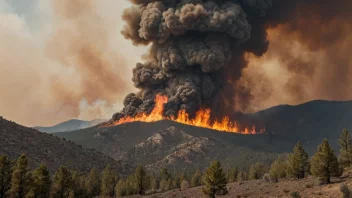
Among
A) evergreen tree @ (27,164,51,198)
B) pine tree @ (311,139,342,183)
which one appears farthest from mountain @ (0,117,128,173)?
pine tree @ (311,139,342,183)

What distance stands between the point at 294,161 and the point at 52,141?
240ft

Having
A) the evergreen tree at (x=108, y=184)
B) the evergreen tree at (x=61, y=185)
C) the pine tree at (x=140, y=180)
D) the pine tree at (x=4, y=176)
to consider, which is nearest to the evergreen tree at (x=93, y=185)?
the evergreen tree at (x=108, y=184)

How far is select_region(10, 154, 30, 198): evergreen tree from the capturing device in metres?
56.6

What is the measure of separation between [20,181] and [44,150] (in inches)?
1917

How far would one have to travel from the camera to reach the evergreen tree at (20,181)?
186 ft

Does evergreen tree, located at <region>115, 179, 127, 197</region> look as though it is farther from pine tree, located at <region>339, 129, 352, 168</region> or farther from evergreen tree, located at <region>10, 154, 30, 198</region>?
pine tree, located at <region>339, 129, 352, 168</region>

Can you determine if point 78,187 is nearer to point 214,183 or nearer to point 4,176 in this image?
point 4,176

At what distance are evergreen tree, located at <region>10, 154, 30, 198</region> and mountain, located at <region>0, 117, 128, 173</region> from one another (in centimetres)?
3298

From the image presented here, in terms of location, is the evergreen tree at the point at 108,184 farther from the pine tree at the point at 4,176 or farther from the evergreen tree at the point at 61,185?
the pine tree at the point at 4,176

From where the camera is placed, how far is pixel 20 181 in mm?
57000

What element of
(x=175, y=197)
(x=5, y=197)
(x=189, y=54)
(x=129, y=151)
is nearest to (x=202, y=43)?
(x=189, y=54)

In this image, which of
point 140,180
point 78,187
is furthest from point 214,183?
point 140,180

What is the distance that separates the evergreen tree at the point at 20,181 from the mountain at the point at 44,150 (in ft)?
108

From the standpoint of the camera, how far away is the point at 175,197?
221 ft
